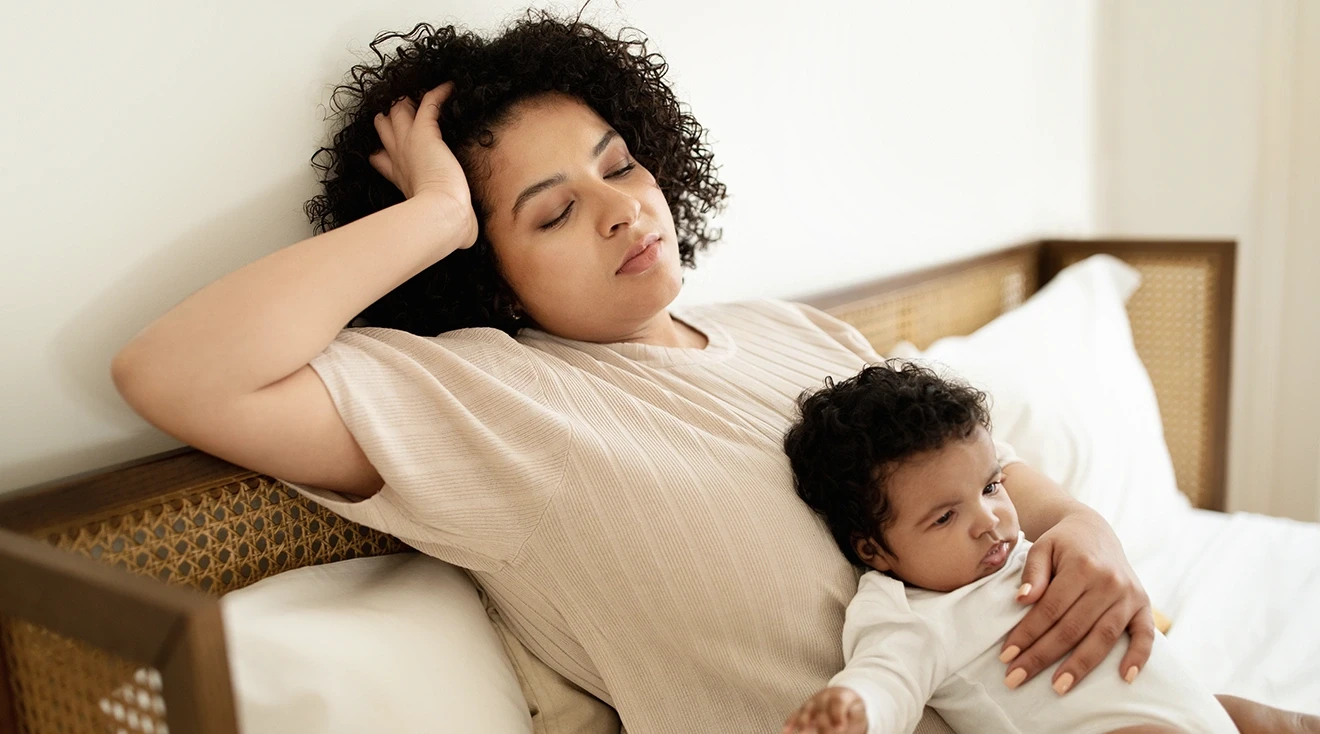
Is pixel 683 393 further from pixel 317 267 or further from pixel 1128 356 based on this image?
pixel 1128 356

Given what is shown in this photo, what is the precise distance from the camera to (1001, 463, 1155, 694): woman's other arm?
1.02m

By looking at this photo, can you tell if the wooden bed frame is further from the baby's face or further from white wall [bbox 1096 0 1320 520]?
white wall [bbox 1096 0 1320 520]

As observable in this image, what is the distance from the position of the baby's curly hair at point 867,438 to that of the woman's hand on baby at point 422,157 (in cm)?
43

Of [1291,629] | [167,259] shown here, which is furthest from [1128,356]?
[167,259]

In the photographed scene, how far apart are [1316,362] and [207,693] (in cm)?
300

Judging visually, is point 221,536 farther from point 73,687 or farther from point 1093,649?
point 1093,649

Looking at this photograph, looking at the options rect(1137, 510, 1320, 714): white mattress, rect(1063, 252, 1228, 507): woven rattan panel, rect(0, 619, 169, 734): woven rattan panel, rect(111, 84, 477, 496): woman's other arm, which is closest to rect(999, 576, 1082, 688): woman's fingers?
rect(1137, 510, 1320, 714): white mattress

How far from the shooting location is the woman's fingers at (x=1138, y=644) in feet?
3.34

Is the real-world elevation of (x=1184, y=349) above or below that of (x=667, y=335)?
below

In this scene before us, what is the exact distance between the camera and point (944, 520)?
107cm

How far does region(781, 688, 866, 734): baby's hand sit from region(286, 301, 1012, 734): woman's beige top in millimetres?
189

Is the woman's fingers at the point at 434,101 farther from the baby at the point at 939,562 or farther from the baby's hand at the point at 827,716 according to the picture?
the baby's hand at the point at 827,716

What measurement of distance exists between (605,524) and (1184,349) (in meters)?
2.01

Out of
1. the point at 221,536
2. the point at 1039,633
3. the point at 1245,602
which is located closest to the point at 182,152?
the point at 221,536
